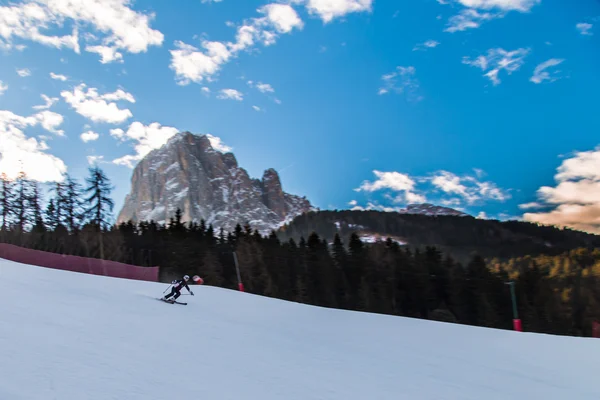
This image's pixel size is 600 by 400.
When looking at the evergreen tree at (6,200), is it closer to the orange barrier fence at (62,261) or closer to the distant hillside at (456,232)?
the orange barrier fence at (62,261)

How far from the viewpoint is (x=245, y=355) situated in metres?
8.59

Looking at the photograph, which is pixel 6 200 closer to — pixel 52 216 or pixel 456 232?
pixel 52 216

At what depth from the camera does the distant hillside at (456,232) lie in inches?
4437

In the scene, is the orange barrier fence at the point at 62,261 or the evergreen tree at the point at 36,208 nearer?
the orange barrier fence at the point at 62,261

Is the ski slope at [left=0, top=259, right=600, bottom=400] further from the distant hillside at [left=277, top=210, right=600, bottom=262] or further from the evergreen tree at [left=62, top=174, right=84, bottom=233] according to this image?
the distant hillside at [left=277, top=210, right=600, bottom=262]

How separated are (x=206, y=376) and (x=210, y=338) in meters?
3.08

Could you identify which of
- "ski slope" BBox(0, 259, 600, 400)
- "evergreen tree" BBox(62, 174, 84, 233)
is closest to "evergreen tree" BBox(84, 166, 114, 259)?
"evergreen tree" BBox(62, 174, 84, 233)

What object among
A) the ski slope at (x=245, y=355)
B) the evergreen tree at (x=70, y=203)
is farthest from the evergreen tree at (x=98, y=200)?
the ski slope at (x=245, y=355)

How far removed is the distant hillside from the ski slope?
249ft

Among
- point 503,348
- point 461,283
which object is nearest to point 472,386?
point 503,348

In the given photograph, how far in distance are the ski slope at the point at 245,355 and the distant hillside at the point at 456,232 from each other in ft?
249

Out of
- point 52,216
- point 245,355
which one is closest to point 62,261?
point 245,355

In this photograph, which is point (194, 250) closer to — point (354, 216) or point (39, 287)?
point (39, 287)

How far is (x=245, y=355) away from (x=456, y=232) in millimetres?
134143
